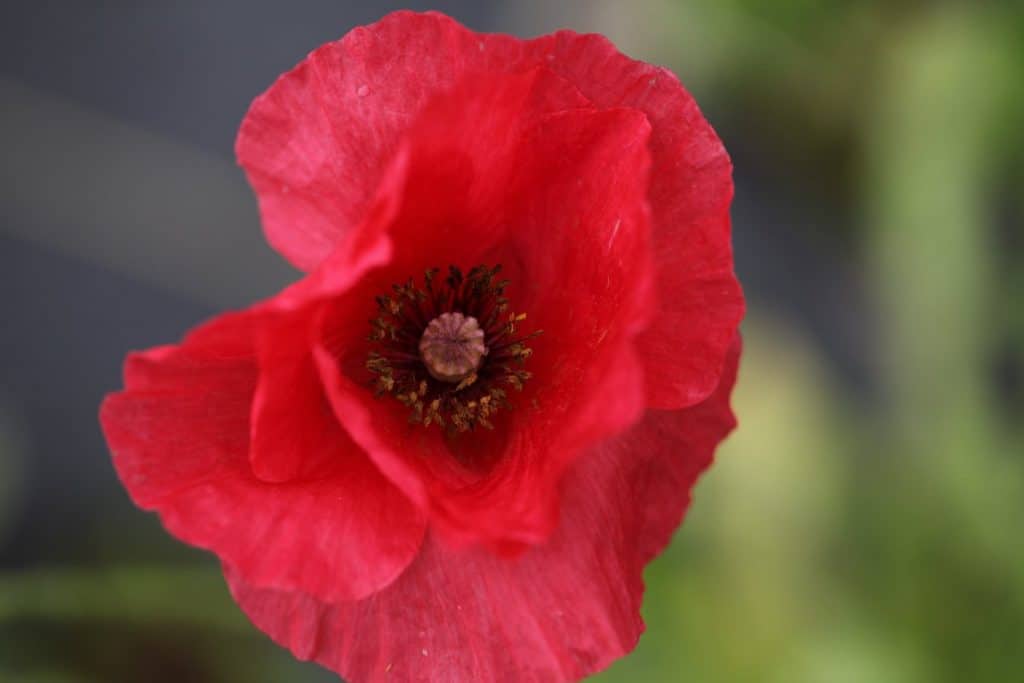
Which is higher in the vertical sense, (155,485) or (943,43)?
(943,43)

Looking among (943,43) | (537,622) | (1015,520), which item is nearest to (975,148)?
(943,43)

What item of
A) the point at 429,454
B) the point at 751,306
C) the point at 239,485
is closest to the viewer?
the point at 239,485

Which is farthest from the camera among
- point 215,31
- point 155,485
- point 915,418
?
point 215,31

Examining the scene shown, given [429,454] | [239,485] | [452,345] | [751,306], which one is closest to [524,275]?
[452,345]

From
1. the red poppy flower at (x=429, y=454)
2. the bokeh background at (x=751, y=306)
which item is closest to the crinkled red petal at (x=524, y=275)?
the red poppy flower at (x=429, y=454)

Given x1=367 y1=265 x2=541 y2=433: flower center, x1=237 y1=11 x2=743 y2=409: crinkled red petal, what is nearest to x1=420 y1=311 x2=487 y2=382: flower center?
x1=367 y1=265 x2=541 y2=433: flower center

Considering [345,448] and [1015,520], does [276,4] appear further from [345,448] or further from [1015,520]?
[1015,520]

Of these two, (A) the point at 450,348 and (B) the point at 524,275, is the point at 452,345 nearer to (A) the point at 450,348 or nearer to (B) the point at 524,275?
(A) the point at 450,348

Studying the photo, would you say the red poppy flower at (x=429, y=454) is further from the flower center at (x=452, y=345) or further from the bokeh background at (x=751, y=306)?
the bokeh background at (x=751, y=306)
